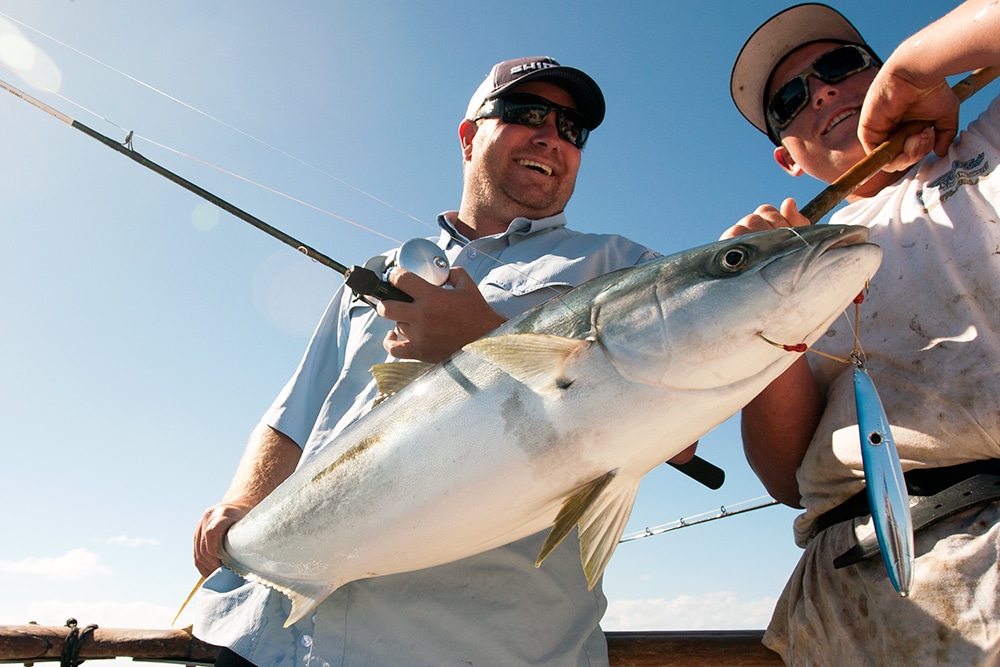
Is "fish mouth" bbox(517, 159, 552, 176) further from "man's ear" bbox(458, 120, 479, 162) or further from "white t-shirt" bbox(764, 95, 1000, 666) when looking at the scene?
"white t-shirt" bbox(764, 95, 1000, 666)

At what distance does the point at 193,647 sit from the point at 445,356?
239 centimetres

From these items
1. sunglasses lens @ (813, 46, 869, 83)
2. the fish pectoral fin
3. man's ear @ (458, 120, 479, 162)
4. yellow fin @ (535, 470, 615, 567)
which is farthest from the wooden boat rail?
man's ear @ (458, 120, 479, 162)

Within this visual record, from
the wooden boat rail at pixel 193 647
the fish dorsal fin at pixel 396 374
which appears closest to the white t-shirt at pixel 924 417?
the wooden boat rail at pixel 193 647

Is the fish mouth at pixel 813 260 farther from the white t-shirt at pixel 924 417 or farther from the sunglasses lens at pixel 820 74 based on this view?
the sunglasses lens at pixel 820 74

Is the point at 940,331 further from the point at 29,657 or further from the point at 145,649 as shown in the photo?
the point at 29,657

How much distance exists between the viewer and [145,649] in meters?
3.51

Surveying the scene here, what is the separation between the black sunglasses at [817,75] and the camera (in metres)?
3.06

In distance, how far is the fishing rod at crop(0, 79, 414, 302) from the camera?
2.36 metres

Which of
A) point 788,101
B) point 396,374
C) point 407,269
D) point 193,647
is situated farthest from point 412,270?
point 193,647

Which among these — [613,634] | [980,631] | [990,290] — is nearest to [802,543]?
[980,631]

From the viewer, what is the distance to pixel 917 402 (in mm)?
2174

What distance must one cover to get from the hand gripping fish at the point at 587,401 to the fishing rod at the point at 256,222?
472 mm

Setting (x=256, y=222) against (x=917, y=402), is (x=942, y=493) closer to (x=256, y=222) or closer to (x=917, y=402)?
(x=917, y=402)

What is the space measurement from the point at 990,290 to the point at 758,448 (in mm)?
1038
